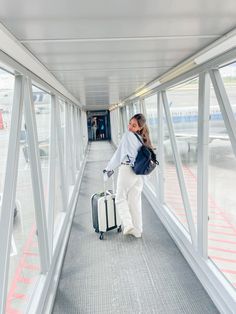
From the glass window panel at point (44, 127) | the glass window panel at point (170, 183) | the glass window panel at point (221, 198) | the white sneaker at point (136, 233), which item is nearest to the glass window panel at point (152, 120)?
the glass window panel at point (170, 183)

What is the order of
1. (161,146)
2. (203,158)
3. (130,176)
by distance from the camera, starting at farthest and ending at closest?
(161,146)
(130,176)
(203,158)

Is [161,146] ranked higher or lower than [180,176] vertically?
higher

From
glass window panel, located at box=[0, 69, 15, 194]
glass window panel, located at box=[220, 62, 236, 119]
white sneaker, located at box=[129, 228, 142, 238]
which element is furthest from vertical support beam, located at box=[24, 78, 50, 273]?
glass window panel, located at box=[220, 62, 236, 119]

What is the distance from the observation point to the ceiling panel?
1.10m

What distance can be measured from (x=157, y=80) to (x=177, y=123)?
0.68 meters

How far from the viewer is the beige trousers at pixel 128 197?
3783mm

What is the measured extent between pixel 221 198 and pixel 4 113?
254cm

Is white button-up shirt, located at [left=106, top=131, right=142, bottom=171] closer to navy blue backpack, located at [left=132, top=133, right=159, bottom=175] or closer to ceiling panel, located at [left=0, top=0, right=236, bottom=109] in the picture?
navy blue backpack, located at [left=132, top=133, right=159, bottom=175]

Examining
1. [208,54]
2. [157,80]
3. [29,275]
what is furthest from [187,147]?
[29,275]

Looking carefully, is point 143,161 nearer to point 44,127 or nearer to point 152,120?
point 44,127

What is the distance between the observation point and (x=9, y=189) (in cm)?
176

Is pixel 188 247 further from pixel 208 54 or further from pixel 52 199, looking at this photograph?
pixel 208 54

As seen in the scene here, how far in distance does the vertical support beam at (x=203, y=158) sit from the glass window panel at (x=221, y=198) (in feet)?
0.21

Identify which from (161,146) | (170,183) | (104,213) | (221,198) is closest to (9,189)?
(104,213)
